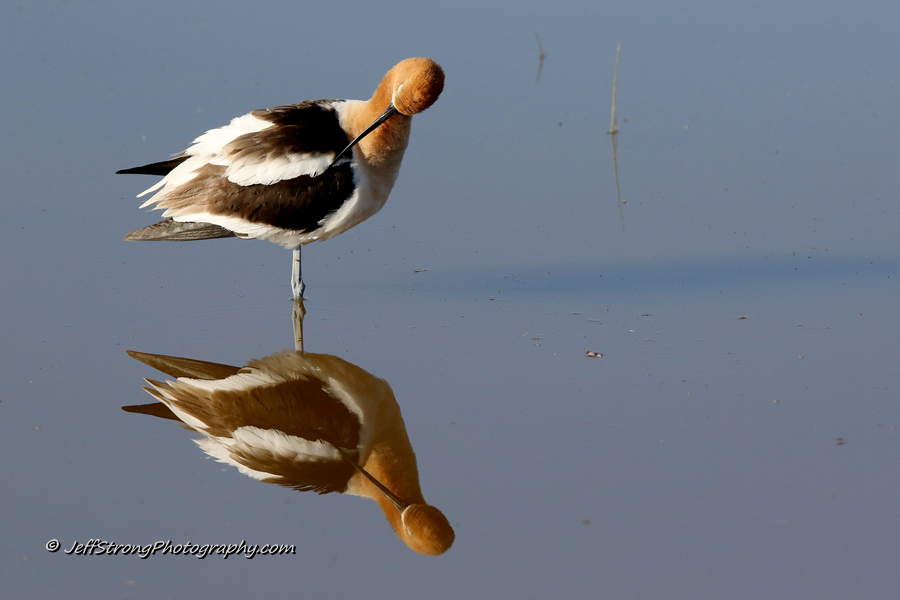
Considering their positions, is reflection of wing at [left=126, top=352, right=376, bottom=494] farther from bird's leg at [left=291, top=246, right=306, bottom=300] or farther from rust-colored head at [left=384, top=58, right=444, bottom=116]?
rust-colored head at [left=384, top=58, right=444, bottom=116]

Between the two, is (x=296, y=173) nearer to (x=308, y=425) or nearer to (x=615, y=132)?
(x=308, y=425)

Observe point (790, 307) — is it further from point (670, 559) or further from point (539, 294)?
point (670, 559)

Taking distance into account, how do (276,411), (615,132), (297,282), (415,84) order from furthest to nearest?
(615,132) < (297,282) < (415,84) < (276,411)

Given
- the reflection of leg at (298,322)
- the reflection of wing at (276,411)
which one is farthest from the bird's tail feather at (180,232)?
the reflection of wing at (276,411)

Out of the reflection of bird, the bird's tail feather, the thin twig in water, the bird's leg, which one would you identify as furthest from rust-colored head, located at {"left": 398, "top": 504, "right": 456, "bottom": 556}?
the thin twig in water

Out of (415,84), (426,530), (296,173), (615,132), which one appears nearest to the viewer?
(426,530)

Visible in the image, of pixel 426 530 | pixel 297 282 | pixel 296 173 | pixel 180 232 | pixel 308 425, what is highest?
pixel 296 173

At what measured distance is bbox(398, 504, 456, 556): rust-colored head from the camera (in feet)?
15.7

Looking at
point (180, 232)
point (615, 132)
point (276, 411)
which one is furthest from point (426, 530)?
point (615, 132)

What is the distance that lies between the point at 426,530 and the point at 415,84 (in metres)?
2.79

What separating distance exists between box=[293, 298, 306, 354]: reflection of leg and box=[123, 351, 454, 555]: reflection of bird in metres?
0.13

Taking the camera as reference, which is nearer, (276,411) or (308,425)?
(308,425)

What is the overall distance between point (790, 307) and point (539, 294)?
1.52 meters

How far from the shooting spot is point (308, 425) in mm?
5766
